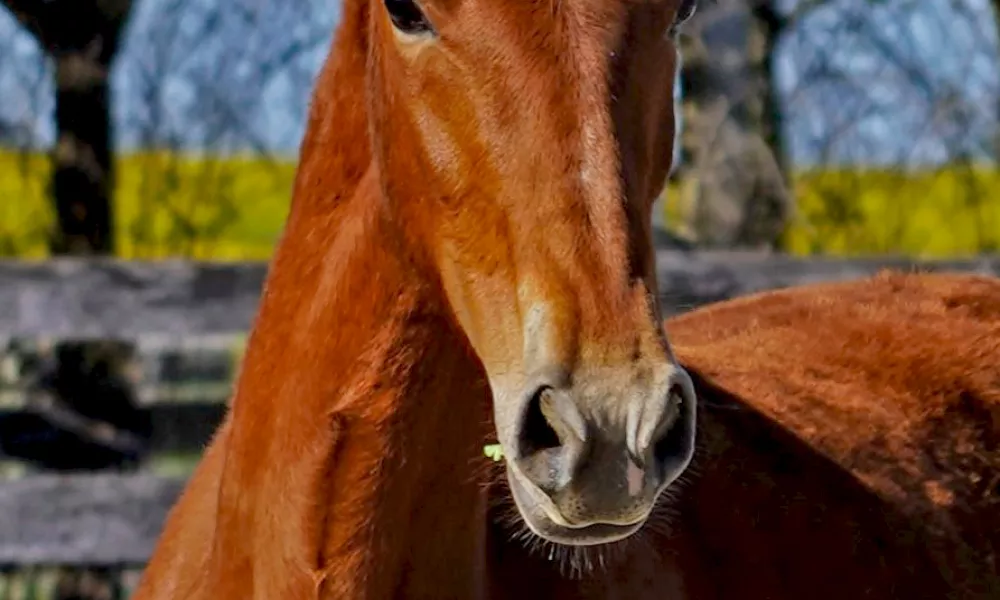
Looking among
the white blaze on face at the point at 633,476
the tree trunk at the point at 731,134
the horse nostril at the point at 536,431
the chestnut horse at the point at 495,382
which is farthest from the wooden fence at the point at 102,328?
the white blaze on face at the point at 633,476

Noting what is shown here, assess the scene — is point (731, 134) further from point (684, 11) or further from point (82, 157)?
point (684, 11)

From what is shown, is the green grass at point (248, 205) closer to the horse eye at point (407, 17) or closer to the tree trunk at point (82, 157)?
the tree trunk at point (82, 157)

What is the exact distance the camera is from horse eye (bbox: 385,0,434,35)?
212 centimetres

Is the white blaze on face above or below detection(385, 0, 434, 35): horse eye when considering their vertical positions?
below

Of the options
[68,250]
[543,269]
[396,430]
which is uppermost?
[543,269]

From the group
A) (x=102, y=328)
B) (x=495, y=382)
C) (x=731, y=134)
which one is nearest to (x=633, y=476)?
(x=495, y=382)

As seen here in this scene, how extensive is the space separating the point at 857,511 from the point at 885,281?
2.87 ft

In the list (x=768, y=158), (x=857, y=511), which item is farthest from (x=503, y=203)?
(x=768, y=158)

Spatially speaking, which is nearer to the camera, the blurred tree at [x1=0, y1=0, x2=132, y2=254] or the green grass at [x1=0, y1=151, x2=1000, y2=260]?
the blurred tree at [x1=0, y1=0, x2=132, y2=254]

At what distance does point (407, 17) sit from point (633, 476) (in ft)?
2.30

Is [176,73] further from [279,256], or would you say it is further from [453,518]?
[453,518]

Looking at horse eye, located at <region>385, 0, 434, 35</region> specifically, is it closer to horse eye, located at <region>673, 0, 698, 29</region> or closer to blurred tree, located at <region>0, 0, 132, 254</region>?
horse eye, located at <region>673, 0, 698, 29</region>

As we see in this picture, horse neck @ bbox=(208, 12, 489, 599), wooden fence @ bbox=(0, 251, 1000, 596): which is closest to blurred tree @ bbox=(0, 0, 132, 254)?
wooden fence @ bbox=(0, 251, 1000, 596)

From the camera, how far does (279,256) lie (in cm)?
244
